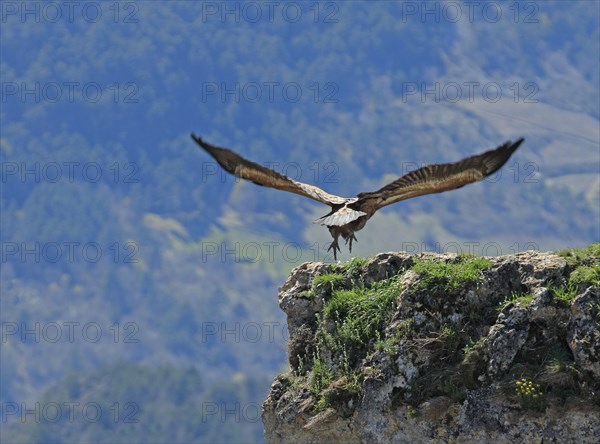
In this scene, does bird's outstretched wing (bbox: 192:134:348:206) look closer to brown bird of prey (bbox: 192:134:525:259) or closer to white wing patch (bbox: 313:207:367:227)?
brown bird of prey (bbox: 192:134:525:259)

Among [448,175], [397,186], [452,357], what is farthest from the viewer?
[397,186]

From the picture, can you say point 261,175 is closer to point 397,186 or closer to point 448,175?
point 397,186

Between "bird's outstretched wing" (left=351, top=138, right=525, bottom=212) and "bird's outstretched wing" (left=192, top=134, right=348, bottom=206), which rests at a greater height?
"bird's outstretched wing" (left=192, top=134, right=348, bottom=206)

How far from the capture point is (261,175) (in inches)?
939

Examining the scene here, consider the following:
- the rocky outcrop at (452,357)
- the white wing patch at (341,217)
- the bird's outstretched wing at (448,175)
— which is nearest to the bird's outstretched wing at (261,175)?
the white wing patch at (341,217)

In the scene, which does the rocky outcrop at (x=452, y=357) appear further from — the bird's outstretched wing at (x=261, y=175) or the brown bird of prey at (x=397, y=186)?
the bird's outstretched wing at (x=261, y=175)

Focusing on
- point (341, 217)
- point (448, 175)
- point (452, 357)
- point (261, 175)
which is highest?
point (261, 175)

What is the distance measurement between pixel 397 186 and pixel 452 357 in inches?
113

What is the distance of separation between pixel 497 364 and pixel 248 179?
5.70 metres

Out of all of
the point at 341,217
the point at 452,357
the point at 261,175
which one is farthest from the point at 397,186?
the point at 452,357

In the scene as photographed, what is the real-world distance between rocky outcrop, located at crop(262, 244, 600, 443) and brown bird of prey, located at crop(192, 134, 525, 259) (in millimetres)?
1063

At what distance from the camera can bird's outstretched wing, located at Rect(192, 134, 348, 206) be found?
910 inches

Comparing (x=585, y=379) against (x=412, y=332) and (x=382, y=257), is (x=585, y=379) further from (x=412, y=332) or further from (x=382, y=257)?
(x=382, y=257)

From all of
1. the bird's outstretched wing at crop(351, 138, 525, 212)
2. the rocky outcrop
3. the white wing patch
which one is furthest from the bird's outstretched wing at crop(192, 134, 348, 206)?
the rocky outcrop
